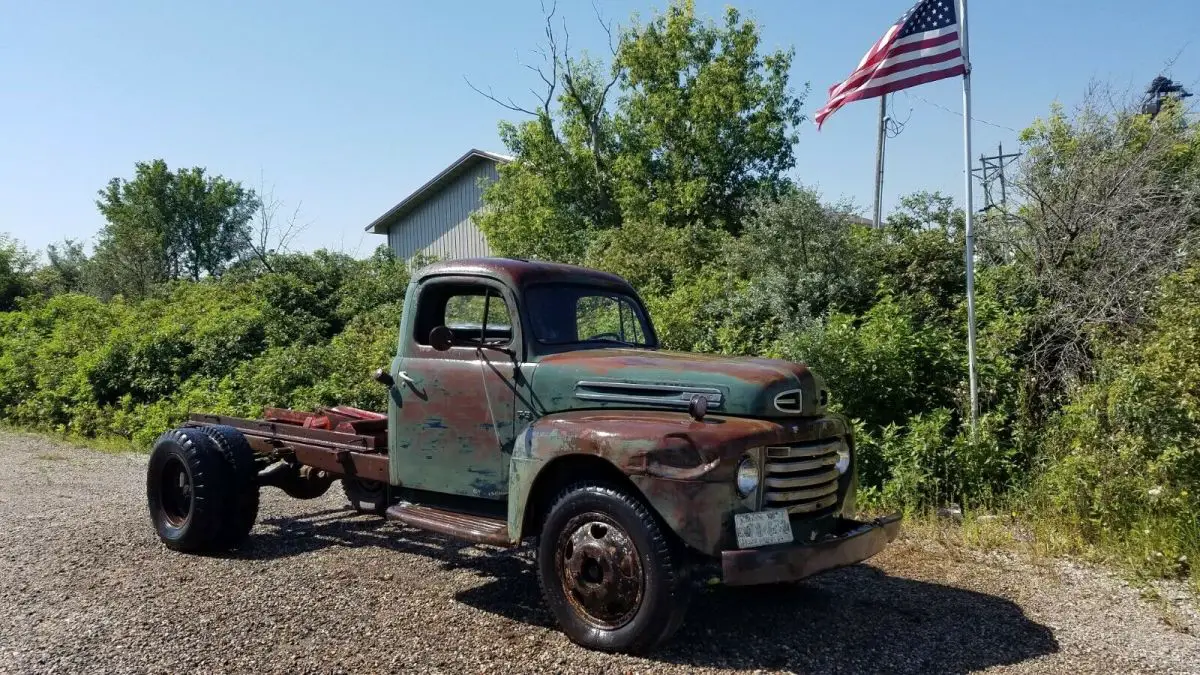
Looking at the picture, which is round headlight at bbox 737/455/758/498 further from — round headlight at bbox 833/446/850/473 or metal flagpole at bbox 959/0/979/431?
metal flagpole at bbox 959/0/979/431

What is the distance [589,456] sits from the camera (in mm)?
4691

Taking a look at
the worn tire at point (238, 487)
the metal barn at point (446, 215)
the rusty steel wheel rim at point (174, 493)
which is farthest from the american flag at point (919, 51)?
the metal barn at point (446, 215)

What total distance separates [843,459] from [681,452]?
127 cm

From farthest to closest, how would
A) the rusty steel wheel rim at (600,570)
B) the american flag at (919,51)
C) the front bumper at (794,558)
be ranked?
the american flag at (919,51), the rusty steel wheel rim at (600,570), the front bumper at (794,558)

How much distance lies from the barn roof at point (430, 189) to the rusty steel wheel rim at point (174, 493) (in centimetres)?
2158

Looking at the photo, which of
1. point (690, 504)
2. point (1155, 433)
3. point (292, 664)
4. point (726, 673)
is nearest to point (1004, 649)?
point (726, 673)

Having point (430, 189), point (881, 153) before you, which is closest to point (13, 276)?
point (430, 189)

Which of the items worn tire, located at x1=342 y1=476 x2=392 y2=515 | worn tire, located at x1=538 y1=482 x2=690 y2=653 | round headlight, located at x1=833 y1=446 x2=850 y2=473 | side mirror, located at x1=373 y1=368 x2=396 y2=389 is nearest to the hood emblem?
round headlight, located at x1=833 y1=446 x2=850 y2=473

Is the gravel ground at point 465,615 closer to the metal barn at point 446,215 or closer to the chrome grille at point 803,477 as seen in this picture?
the chrome grille at point 803,477

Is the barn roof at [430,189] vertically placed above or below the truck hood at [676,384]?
above

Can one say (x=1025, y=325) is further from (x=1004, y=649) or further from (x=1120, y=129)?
(x=1004, y=649)

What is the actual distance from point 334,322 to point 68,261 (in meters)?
32.5

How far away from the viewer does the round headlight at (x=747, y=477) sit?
435 cm

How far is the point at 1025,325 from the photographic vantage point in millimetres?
8961
